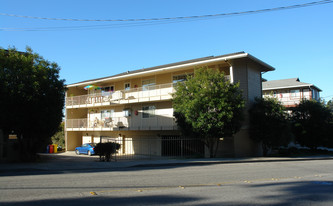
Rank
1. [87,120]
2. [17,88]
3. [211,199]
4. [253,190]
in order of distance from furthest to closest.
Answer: [87,120] < [17,88] < [253,190] < [211,199]

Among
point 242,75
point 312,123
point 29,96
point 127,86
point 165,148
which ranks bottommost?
point 165,148

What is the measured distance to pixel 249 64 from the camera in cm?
2450

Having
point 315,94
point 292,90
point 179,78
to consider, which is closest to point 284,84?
point 292,90

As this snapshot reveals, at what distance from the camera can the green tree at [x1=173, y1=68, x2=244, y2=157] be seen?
65.1 feet

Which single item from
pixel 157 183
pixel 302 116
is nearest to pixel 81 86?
pixel 302 116

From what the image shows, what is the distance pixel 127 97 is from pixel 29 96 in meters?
13.6

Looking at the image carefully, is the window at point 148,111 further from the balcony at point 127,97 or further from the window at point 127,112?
the window at point 127,112

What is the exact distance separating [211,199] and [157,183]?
2834mm

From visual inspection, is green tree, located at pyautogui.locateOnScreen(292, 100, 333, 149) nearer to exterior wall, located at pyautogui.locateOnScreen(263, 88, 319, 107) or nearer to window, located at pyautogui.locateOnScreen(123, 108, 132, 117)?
exterior wall, located at pyautogui.locateOnScreen(263, 88, 319, 107)

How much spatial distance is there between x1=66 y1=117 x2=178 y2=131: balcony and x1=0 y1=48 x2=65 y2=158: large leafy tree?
10502 mm

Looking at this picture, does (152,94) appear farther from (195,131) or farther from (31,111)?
(31,111)

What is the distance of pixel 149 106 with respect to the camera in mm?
27984

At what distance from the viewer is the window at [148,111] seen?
27.6 metres

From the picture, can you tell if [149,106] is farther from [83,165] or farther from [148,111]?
[83,165]
